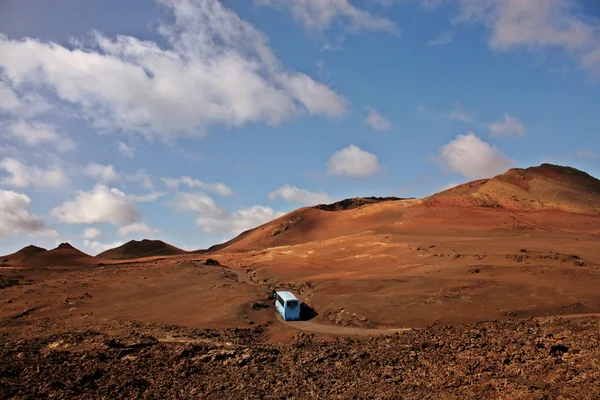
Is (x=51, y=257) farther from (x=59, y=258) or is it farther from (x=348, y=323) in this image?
(x=348, y=323)

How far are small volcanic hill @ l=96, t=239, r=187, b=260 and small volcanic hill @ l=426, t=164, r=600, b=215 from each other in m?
80.7

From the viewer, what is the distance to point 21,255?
107 m

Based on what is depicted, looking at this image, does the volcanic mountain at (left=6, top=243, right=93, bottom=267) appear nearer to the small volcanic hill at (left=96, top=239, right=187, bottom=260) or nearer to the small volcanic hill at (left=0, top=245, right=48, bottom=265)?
the small volcanic hill at (left=0, top=245, right=48, bottom=265)

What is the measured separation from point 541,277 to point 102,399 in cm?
3380

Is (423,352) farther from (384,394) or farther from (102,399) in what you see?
(102,399)

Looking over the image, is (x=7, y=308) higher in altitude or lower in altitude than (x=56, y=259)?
lower

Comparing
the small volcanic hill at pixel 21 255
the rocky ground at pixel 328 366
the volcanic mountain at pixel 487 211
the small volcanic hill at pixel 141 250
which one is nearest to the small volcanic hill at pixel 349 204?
the volcanic mountain at pixel 487 211

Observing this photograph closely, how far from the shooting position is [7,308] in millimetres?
44062

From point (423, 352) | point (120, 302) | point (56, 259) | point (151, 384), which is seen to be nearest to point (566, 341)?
point (423, 352)

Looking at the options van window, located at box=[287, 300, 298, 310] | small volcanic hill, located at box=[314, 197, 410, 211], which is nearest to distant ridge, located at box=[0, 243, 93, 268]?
small volcanic hill, located at box=[314, 197, 410, 211]

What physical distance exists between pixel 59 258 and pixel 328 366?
335ft

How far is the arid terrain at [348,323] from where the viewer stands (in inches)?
691

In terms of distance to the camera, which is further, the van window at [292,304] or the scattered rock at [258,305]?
the scattered rock at [258,305]

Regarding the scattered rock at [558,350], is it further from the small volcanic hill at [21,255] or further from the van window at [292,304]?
the small volcanic hill at [21,255]
